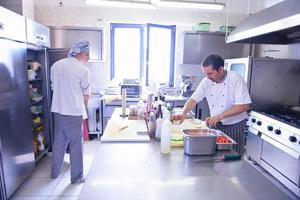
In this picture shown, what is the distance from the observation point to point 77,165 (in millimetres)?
2742

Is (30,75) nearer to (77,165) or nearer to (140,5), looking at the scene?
(77,165)

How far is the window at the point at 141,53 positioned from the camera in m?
4.52

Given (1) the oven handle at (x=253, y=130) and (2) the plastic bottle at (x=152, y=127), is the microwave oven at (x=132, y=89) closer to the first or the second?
(1) the oven handle at (x=253, y=130)

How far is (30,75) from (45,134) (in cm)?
96

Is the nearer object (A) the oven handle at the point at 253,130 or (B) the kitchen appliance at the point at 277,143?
(B) the kitchen appliance at the point at 277,143

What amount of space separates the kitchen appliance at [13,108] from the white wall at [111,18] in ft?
5.92

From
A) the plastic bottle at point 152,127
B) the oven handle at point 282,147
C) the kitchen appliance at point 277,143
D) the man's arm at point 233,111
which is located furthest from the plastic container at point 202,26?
the plastic bottle at point 152,127

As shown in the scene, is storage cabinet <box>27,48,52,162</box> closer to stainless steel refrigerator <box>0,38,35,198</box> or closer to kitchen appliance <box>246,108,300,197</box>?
stainless steel refrigerator <box>0,38,35,198</box>

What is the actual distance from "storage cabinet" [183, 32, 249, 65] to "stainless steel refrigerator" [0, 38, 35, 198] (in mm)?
2803

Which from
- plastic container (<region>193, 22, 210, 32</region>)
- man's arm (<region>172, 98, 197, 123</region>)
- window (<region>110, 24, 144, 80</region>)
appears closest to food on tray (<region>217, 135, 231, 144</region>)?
man's arm (<region>172, 98, 197, 123</region>)

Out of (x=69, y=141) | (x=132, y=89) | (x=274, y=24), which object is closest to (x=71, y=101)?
(x=69, y=141)

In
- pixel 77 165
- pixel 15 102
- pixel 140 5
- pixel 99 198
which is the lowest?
pixel 77 165

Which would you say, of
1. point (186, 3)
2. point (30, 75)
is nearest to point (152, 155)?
point (30, 75)

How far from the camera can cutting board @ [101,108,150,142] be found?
1.77 m
